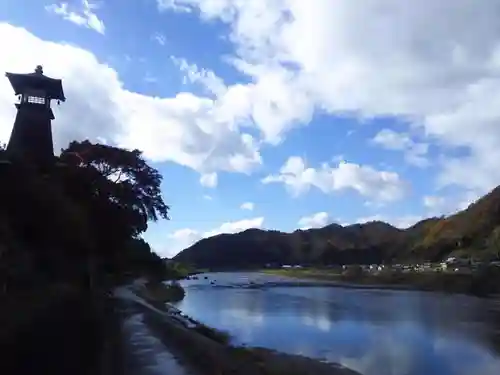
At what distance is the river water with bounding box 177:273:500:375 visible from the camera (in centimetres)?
2538

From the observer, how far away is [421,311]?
4941 centimetres

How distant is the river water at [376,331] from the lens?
999 inches

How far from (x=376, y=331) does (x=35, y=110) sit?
86.9ft

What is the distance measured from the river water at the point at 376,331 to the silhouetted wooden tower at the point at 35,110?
1647 centimetres

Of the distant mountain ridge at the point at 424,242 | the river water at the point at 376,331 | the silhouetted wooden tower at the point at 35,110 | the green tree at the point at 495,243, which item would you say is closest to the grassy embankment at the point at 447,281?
the green tree at the point at 495,243

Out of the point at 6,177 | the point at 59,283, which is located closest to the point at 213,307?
the point at 59,283

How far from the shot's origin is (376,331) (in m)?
35.4

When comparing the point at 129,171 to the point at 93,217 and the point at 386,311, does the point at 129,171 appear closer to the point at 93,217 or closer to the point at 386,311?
the point at 93,217

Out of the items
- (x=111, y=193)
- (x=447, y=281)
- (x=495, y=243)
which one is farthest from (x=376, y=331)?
(x=495, y=243)

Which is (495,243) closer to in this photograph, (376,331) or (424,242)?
(424,242)

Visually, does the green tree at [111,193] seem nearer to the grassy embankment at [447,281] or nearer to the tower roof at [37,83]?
the tower roof at [37,83]

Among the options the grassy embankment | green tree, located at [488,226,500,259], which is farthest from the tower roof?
green tree, located at [488,226,500,259]

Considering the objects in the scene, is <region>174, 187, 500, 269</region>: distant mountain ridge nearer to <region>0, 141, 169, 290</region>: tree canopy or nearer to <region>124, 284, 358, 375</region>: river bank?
<region>0, 141, 169, 290</region>: tree canopy

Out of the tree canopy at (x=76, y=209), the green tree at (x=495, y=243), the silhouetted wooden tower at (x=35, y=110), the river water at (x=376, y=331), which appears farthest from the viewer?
the green tree at (x=495, y=243)
